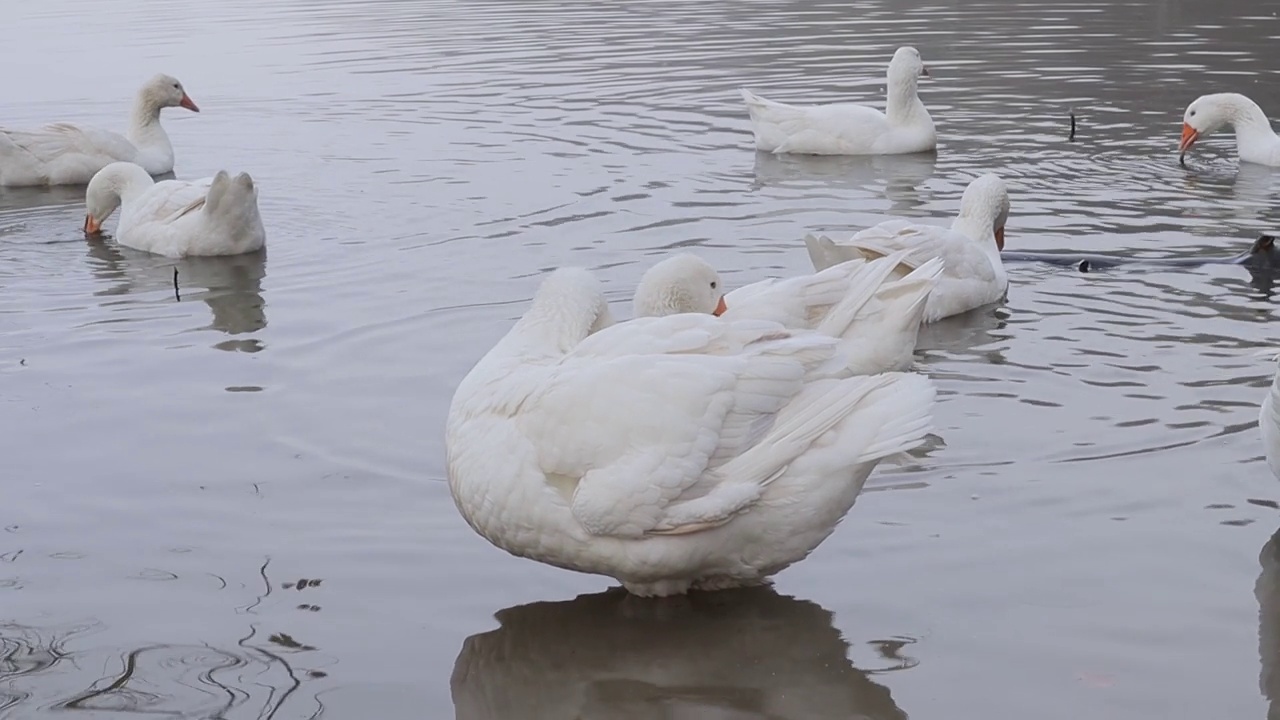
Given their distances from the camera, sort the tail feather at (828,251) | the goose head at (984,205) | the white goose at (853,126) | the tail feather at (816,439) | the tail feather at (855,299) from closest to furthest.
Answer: the tail feather at (816,439) → the tail feather at (855,299) → the tail feather at (828,251) → the goose head at (984,205) → the white goose at (853,126)

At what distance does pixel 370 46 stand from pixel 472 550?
20835 mm

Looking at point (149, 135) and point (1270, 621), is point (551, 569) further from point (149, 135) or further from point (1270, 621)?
point (149, 135)

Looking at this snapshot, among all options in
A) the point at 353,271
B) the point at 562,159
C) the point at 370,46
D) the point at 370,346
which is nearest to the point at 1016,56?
the point at 562,159

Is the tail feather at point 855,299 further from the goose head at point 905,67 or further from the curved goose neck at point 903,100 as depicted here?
the goose head at point 905,67

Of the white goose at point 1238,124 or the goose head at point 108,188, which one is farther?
the white goose at point 1238,124

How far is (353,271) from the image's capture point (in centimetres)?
1008

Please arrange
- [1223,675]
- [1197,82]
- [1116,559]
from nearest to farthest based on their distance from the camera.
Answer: [1223,675], [1116,559], [1197,82]

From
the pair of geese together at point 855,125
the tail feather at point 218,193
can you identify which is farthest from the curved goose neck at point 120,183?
the pair of geese together at point 855,125

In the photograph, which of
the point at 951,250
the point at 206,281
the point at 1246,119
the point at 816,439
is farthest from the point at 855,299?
the point at 1246,119

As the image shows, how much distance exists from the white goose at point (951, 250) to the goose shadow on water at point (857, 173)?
2.24m

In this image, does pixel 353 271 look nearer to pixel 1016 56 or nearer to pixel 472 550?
pixel 472 550

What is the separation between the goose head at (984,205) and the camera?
9.39 metres

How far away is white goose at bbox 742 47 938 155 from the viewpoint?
14156 millimetres

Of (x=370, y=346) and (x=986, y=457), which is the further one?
(x=370, y=346)
